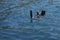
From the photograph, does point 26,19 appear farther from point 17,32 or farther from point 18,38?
point 18,38

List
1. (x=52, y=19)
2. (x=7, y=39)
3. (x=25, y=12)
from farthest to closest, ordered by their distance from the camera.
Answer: (x=25, y=12) → (x=52, y=19) → (x=7, y=39)

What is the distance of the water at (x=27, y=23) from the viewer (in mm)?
16969

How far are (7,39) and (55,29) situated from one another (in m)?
4.20

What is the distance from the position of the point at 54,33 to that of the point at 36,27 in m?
1.88

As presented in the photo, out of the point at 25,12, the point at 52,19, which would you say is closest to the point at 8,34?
the point at 52,19

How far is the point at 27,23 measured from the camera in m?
19.8

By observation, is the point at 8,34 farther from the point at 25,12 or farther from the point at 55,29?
the point at 25,12

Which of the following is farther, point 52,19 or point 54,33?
point 52,19

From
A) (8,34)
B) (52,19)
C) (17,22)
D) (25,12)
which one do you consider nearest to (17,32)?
(8,34)

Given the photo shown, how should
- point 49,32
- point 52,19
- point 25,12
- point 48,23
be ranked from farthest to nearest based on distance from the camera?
point 25,12 → point 52,19 → point 48,23 → point 49,32

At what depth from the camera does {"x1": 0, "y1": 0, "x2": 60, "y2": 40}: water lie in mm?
16969

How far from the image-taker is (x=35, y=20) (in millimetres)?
20562

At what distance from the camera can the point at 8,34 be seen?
1741cm

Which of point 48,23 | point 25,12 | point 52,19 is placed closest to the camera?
point 48,23
